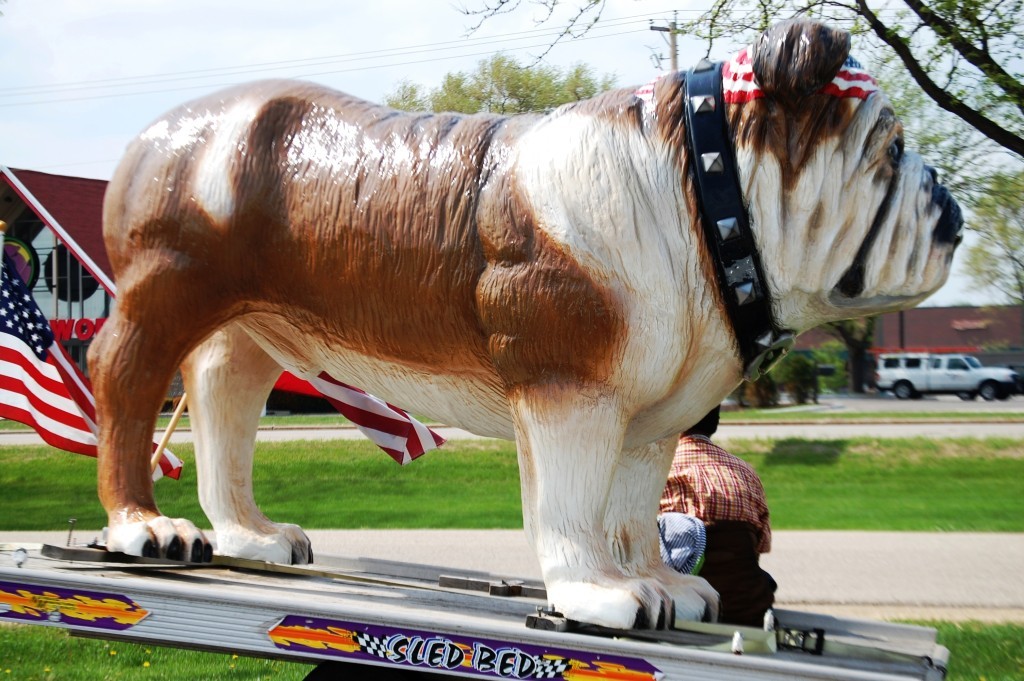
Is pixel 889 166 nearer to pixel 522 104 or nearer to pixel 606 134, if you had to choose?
pixel 606 134

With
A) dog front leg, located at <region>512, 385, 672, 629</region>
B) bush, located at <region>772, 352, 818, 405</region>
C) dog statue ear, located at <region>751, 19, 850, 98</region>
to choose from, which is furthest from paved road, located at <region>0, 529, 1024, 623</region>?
bush, located at <region>772, 352, 818, 405</region>

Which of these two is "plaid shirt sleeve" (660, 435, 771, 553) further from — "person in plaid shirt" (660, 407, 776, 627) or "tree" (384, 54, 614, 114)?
"tree" (384, 54, 614, 114)

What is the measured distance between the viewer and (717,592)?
3053mm

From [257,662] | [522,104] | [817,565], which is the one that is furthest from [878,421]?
[257,662]

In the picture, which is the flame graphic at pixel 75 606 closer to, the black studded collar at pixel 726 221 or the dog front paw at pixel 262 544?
the dog front paw at pixel 262 544

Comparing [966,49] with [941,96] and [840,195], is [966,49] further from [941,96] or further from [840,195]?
[840,195]

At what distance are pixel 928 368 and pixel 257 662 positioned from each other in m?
32.1

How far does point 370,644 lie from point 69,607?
2.43ft

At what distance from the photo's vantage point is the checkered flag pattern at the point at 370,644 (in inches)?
93.4

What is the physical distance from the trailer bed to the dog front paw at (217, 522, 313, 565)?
1.80 feet

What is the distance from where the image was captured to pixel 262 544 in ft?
11.4

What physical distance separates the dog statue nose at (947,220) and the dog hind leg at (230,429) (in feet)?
6.77

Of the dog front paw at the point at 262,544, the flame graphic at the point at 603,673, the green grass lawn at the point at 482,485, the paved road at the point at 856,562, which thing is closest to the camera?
the flame graphic at the point at 603,673

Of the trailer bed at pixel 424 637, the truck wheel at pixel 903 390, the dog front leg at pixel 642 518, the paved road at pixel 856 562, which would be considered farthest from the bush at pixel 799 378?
the trailer bed at pixel 424 637
